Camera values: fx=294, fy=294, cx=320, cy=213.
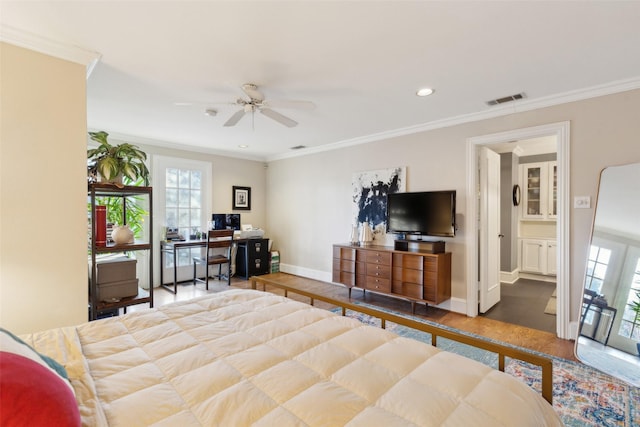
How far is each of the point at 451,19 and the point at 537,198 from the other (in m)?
5.24

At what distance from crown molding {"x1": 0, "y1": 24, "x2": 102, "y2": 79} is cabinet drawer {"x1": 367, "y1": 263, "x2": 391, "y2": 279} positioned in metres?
3.50

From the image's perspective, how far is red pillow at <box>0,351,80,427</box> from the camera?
0.66m

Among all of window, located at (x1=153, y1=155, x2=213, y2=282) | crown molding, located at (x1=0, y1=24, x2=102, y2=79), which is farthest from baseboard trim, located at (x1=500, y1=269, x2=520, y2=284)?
crown molding, located at (x1=0, y1=24, x2=102, y2=79)

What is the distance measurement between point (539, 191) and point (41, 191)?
711 cm

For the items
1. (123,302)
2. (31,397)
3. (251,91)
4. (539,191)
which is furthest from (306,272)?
(31,397)

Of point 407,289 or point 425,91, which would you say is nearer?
point 425,91

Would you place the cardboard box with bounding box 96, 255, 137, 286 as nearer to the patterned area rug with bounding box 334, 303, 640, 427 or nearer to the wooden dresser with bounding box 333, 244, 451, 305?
the wooden dresser with bounding box 333, 244, 451, 305

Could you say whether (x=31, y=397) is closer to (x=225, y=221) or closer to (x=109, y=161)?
(x=109, y=161)

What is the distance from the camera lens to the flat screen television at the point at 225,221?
5.46m

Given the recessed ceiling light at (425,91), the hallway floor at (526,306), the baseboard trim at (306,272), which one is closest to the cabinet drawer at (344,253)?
the baseboard trim at (306,272)

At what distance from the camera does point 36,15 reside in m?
1.75

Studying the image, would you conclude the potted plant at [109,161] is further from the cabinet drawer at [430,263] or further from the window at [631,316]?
the window at [631,316]

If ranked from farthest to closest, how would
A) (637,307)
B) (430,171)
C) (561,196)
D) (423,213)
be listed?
1. (430,171)
2. (423,213)
3. (561,196)
4. (637,307)

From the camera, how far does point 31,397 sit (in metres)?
0.70
